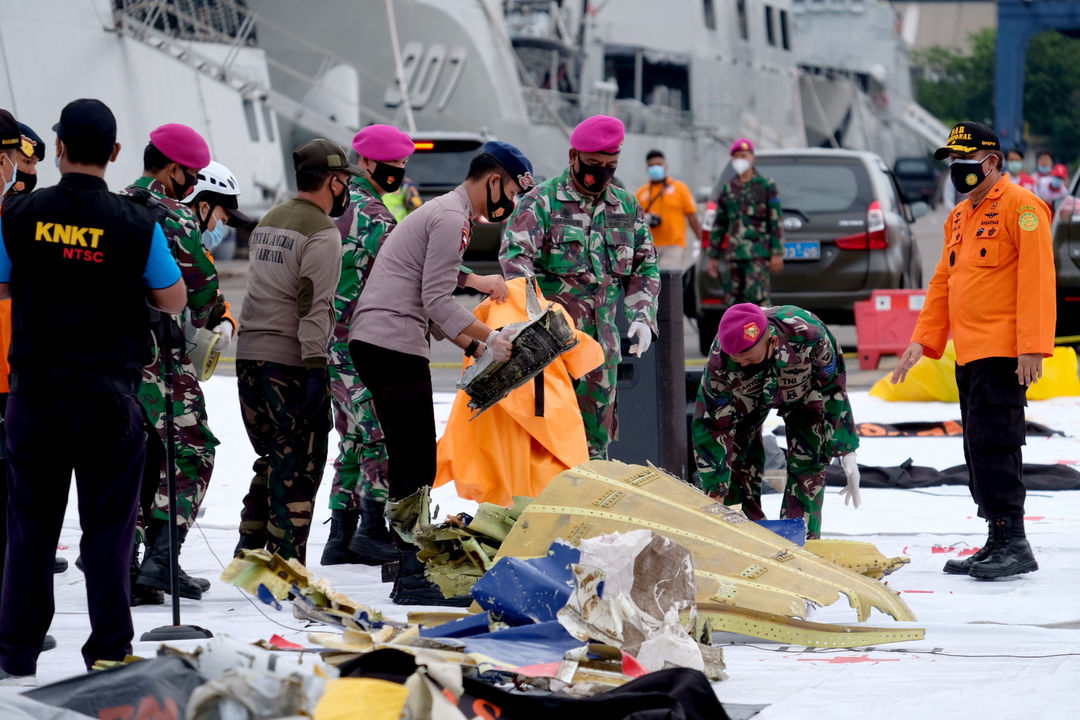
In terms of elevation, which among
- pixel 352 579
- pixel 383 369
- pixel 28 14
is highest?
pixel 28 14

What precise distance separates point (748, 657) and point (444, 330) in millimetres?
1698

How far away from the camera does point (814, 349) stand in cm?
639

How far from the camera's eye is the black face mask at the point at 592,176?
22.9 ft

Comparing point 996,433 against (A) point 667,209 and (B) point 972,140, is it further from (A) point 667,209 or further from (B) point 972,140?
(A) point 667,209

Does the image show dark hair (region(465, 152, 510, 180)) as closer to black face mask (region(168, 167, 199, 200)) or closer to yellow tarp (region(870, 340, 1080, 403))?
black face mask (region(168, 167, 199, 200))

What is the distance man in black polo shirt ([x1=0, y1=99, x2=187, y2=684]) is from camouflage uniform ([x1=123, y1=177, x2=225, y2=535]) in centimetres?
99

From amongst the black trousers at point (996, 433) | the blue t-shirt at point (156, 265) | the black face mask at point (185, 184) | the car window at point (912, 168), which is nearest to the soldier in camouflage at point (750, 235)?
the black trousers at point (996, 433)

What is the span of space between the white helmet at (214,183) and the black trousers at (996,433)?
304cm

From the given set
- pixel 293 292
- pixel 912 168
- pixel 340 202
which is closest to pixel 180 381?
pixel 293 292

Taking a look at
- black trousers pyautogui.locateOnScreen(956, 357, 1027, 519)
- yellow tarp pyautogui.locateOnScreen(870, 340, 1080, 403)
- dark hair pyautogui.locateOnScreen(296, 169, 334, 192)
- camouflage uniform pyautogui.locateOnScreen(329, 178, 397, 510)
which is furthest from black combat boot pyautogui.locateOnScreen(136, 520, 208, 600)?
yellow tarp pyautogui.locateOnScreen(870, 340, 1080, 403)

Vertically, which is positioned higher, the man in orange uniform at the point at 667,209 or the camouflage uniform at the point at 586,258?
the man in orange uniform at the point at 667,209

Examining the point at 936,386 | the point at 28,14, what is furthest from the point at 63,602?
the point at 28,14

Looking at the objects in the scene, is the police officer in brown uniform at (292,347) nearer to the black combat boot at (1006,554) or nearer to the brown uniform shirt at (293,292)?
the brown uniform shirt at (293,292)

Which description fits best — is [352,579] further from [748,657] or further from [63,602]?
[748,657]
